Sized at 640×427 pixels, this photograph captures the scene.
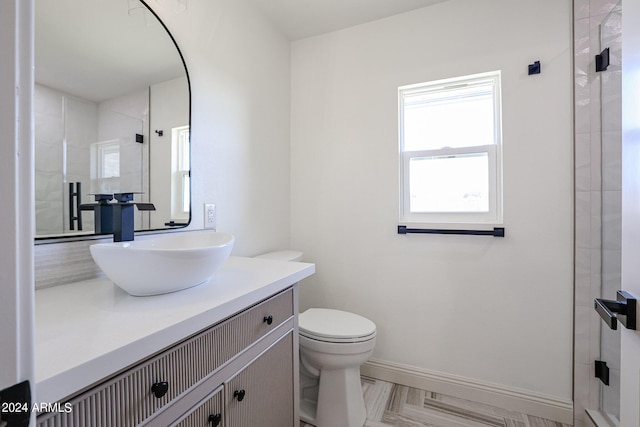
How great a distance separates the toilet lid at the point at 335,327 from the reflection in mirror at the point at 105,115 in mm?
857

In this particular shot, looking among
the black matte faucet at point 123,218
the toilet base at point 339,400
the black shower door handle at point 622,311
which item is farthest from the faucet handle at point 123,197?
the black shower door handle at point 622,311

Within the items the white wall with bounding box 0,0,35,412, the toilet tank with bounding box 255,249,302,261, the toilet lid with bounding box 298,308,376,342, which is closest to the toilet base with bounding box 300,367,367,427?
the toilet lid with bounding box 298,308,376,342

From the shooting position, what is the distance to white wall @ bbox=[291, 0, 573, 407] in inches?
63.0

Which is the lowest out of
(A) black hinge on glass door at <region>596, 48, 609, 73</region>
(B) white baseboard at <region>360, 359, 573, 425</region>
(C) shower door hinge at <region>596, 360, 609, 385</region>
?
(B) white baseboard at <region>360, 359, 573, 425</region>

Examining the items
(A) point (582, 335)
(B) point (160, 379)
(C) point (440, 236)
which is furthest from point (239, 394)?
(A) point (582, 335)

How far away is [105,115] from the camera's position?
3.70 ft

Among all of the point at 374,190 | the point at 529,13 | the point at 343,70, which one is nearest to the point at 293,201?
the point at 374,190

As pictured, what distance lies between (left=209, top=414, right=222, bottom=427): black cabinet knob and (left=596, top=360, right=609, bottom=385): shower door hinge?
72.7 inches

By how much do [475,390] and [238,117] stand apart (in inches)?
86.9

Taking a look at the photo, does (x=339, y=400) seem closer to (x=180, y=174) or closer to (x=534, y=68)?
(x=180, y=174)

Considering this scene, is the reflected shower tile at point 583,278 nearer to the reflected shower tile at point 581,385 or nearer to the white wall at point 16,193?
the reflected shower tile at point 581,385

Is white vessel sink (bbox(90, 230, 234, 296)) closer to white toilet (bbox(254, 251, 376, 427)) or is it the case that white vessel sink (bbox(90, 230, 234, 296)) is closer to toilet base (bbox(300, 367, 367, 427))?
white toilet (bbox(254, 251, 376, 427))

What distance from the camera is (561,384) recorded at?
1.59 m

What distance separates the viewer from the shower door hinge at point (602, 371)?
1443 mm
